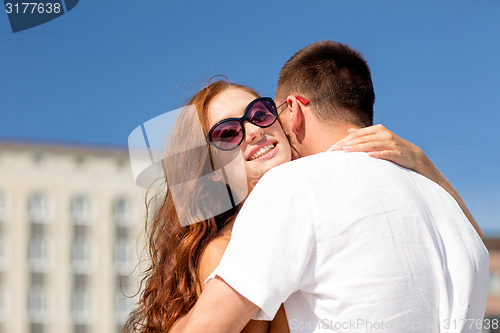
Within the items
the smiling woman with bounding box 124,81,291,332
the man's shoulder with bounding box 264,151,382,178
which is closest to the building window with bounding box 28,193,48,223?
the smiling woman with bounding box 124,81,291,332

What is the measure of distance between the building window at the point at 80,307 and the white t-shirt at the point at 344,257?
51.8m

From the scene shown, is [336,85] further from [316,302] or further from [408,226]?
[316,302]

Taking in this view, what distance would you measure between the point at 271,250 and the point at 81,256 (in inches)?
2068

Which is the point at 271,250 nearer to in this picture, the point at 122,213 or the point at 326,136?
the point at 326,136

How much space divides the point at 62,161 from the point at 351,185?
5390 centimetres

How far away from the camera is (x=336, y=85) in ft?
9.42

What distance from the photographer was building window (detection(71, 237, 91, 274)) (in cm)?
5247

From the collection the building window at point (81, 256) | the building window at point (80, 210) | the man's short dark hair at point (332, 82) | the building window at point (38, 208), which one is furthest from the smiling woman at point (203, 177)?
the building window at point (80, 210)

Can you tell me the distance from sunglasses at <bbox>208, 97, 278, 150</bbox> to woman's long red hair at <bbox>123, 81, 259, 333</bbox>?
0.27 ft

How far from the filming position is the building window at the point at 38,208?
5288 cm

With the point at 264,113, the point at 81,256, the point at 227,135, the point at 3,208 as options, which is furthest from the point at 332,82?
the point at 3,208

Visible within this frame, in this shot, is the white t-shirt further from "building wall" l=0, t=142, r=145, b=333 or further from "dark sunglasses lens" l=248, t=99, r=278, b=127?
"building wall" l=0, t=142, r=145, b=333

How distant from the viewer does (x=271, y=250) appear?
2062mm

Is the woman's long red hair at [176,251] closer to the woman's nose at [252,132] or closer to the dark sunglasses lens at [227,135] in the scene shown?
the dark sunglasses lens at [227,135]
